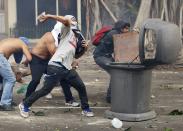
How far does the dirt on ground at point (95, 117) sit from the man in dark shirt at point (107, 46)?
817mm

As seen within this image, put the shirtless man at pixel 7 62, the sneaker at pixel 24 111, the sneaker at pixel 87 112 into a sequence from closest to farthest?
1. the sneaker at pixel 24 111
2. the sneaker at pixel 87 112
3. the shirtless man at pixel 7 62

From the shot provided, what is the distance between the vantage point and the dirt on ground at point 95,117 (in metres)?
8.96

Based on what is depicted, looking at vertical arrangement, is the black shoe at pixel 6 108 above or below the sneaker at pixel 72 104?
above

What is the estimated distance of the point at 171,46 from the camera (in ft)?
28.5

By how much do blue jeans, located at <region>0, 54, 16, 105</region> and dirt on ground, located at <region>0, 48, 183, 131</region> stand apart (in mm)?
258

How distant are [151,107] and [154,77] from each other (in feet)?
11.9

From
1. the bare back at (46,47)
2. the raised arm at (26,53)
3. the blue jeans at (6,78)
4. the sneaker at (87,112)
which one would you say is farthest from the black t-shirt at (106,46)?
the blue jeans at (6,78)

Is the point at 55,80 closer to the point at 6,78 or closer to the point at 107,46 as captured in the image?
the point at 6,78

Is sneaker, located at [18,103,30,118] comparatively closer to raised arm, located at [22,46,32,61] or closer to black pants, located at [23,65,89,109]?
black pants, located at [23,65,89,109]

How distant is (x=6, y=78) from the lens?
972 cm

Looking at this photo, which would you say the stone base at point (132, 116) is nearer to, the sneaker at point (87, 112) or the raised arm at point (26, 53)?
the sneaker at point (87, 112)

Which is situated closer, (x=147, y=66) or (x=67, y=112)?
(x=147, y=66)

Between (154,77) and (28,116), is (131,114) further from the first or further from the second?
(154,77)

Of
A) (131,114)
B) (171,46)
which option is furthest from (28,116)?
(171,46)
